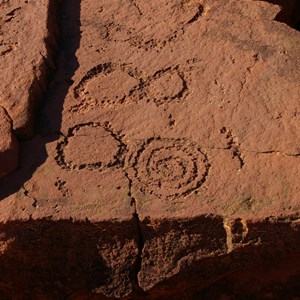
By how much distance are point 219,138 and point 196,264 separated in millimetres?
396

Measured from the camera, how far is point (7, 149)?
7.13 ft

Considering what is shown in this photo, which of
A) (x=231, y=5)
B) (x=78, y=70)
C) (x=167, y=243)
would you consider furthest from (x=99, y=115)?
(x=231, y=5)

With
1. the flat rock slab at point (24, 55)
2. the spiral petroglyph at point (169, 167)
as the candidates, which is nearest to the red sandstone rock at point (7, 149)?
the flat rock slab at point (24, 55)

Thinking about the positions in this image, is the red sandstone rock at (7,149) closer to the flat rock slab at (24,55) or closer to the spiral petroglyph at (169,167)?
the flat rock slab at (24,55)

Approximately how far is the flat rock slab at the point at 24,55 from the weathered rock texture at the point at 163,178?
60 millimetres

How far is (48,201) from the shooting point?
207 cm

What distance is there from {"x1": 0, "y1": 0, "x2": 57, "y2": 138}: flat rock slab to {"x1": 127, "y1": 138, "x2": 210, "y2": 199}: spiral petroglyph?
39 cm

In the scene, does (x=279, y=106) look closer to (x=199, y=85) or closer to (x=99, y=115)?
(x=199, y=85)

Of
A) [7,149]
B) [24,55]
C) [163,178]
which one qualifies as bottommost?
[163,178]

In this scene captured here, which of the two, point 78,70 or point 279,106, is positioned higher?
point 78,70

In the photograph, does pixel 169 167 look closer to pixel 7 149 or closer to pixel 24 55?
pixel 7 149

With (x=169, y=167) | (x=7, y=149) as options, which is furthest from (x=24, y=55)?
(x=169, y=167)

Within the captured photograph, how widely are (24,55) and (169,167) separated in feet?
2.34

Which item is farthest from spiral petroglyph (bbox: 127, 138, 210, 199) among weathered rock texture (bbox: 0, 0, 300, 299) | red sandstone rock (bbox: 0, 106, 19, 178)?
red sandstone rock (bbox: 0, 106, 19, 178)
